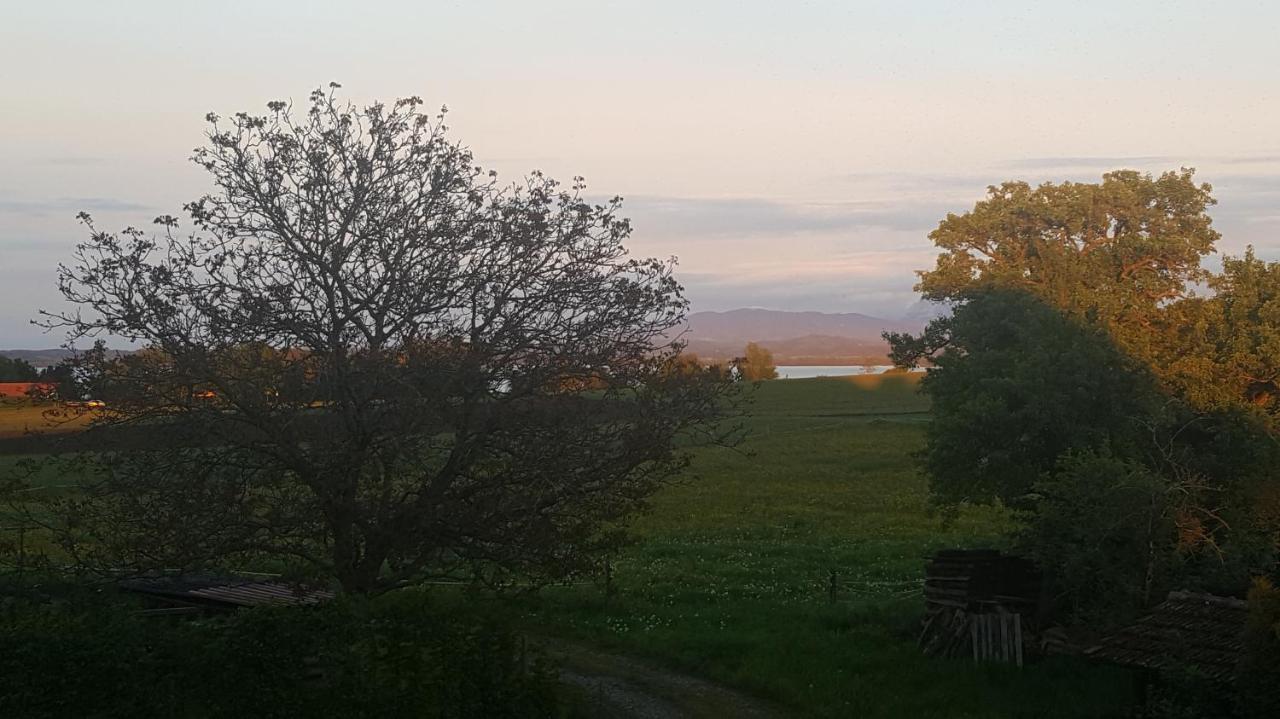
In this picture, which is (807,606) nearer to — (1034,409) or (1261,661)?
(1034,409)

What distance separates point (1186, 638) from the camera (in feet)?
54.4

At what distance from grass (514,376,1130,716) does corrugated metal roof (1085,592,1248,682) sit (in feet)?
5.40

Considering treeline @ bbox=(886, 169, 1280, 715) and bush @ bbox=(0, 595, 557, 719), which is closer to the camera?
bush @ bbox=(0, 595, 557, 719)


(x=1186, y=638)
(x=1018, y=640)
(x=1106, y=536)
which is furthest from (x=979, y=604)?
(x=1186, y=638)

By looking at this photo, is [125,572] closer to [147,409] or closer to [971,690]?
[147,409]

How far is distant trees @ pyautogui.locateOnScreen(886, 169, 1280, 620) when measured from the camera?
65.8 feet

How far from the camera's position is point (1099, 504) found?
20.1m

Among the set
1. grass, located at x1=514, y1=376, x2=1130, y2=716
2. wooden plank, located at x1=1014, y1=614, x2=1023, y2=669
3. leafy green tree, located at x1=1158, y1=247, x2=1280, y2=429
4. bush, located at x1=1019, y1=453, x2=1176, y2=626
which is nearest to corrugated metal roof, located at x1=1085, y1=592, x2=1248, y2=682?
grass, located at x1=514, y1=376, x2=1130, y2=716

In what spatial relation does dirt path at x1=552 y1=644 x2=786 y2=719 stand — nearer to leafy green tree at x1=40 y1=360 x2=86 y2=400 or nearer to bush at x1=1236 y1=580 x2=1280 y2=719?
bush at x1=1236 y1=580 x2=1280 y2=719

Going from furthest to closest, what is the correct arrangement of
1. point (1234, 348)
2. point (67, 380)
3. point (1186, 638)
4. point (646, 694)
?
point (1234, 348), point (646, 694), point (1186, 638), point (67, 380)

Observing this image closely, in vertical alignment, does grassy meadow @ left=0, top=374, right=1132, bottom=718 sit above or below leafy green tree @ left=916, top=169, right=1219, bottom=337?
below

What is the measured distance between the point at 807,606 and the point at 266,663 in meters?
13.9

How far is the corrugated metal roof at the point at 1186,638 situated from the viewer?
15.9 meters

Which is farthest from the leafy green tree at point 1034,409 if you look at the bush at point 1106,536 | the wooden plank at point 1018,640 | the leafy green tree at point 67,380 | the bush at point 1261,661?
the leafy green tree at point 67,380
